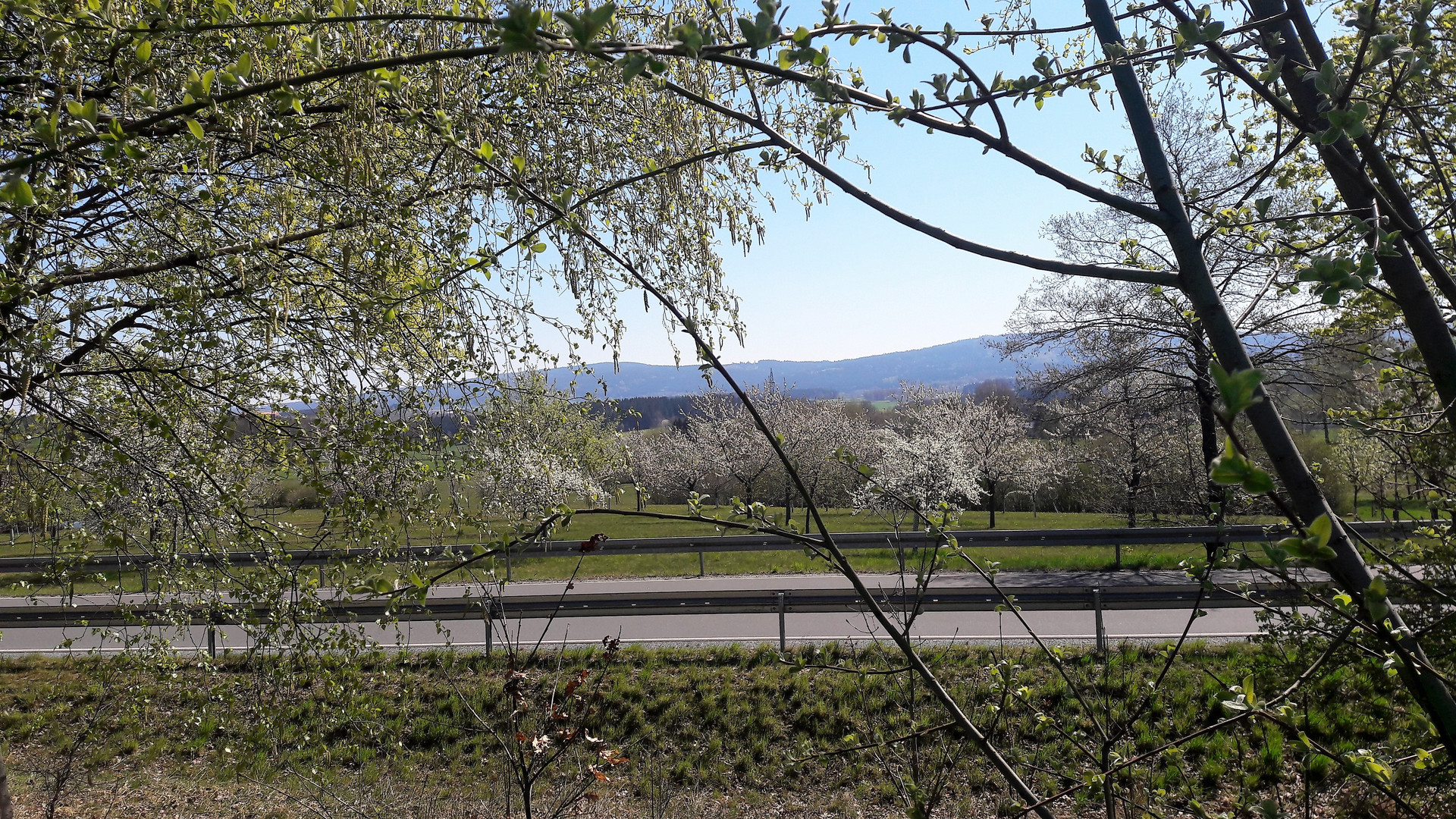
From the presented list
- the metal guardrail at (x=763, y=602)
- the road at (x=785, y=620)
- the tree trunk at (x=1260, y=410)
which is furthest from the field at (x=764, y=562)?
the tree trunk at (x=1260, y=410)

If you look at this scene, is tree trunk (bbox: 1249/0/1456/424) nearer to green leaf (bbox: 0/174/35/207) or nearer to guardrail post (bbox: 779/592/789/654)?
green leaf (bbox: 0/174/35/207)

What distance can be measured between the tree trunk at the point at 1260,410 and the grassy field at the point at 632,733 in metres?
4.31

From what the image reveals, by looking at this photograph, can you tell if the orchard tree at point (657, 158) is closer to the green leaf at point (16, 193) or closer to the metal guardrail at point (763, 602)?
the green leaf at point (16, 193)

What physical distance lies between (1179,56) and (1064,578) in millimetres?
12917

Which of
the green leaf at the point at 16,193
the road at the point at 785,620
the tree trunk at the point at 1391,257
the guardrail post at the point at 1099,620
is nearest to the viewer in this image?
the green leaf at the point at 16,193

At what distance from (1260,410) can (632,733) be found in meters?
7.61

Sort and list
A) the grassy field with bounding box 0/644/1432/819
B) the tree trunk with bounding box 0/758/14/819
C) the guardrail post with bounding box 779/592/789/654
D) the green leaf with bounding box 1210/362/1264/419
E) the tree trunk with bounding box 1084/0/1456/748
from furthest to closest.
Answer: the guardrail post with bounding box 779/592/789/654
the grassy field with bounding box 0/644/1432/819
the tree trunk with bounding box 0/758/14/819
the tree trunk with bounding box 1084/0/1456/748
the green leaf with bounding box 1210/362/1264/419

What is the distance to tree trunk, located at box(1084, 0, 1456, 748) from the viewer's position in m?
1.19

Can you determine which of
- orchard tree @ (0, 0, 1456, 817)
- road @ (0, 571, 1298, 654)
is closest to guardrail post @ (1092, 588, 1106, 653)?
road @ (0, 571, 1298, 654)

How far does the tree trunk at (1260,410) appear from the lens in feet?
3.89

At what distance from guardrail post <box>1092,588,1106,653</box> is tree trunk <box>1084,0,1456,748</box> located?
686 centimetres

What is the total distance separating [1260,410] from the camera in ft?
3.98

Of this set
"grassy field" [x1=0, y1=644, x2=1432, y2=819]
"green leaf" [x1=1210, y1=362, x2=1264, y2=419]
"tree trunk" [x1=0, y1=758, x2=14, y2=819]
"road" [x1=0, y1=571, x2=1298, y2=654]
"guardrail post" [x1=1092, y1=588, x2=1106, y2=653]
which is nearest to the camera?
"green leaf" [x1=1210, y1=362, x2=1264, y2=419]

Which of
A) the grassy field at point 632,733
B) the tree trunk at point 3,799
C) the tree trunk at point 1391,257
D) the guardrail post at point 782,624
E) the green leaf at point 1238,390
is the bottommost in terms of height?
the grassy field at point 632,733
